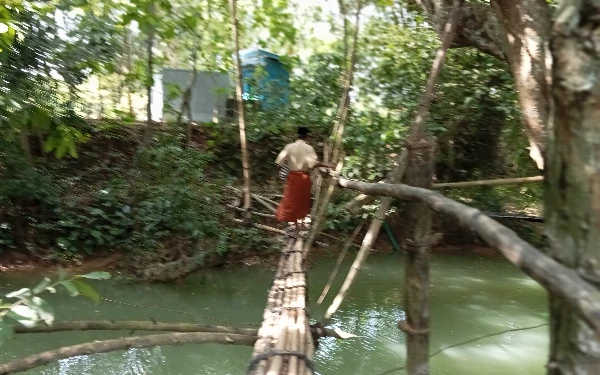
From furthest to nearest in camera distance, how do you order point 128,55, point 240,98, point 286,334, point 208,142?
point 208,142 → point 128,55 → point 240,98 → point 286,334

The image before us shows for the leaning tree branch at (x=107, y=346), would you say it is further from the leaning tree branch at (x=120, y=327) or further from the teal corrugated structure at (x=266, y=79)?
the teal corrugated structure at (x=266, y=79)

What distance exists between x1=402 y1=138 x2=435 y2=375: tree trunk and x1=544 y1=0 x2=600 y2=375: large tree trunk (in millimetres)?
726

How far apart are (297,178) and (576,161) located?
307 cm

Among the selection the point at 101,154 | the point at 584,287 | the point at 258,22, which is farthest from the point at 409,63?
the point at 584,287

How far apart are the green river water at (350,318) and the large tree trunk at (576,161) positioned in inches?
89.4

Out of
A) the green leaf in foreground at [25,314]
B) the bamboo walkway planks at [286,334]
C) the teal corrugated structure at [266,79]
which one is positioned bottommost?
the bamboo walkway planks at [286,334]

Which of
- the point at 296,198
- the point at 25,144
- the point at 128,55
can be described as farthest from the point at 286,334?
the point at 128,55

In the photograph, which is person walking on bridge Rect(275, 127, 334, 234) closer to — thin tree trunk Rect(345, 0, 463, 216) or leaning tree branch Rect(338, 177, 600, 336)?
thin tree trunk Rect(345, 0, 463, 216)

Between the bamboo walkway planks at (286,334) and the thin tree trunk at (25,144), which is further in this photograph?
the thin tree trunk at (25,144)

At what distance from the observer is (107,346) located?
1.28 metres

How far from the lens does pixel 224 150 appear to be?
7133 millimetres

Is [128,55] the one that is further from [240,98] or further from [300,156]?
[240,98]

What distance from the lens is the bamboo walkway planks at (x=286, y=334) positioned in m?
1.42

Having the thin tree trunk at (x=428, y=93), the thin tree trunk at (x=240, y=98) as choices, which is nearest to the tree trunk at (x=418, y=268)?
the thin tree trunk at (x=428, y=93)
